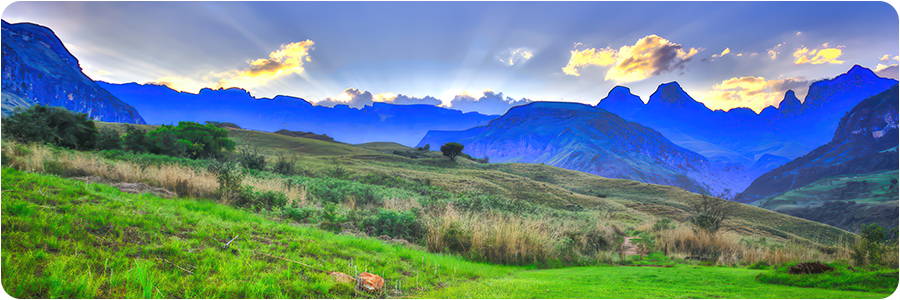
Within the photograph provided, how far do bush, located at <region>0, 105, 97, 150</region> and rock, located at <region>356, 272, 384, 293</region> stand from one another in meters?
20.4

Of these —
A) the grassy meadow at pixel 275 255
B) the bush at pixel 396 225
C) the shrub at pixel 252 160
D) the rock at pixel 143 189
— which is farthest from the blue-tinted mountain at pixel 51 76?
the bush at pixel 396 225

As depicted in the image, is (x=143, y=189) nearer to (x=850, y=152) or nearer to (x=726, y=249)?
(x=726, y=249)

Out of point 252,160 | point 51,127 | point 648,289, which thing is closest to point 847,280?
point 648,289

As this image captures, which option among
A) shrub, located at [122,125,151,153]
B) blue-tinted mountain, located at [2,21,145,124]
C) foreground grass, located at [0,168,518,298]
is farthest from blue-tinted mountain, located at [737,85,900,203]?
blue-tinted mountain, located at [2,21,145,124]

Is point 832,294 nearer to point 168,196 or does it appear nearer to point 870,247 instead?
point 870,247

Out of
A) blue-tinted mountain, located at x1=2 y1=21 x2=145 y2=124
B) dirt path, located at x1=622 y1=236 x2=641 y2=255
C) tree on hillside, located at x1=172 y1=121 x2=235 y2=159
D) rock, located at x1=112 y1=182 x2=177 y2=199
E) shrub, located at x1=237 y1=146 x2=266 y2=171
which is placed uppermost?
blue-tinted mountain, located at x1=2 y1=21 x2=145 y2=124

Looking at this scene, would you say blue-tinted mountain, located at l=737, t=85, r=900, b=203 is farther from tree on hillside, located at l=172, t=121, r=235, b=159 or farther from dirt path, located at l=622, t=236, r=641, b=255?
tree on hillside, located at l=172, t=121, r=235, b=159

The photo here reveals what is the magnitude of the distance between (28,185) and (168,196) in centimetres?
341

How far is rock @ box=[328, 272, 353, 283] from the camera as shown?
4.78 m

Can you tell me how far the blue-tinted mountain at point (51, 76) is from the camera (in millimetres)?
94750

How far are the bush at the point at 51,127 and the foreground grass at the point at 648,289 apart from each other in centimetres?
2219

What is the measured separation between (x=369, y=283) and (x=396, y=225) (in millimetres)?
5307

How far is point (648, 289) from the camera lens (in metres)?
5.04

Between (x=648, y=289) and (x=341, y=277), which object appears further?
(x=648, y=289)
